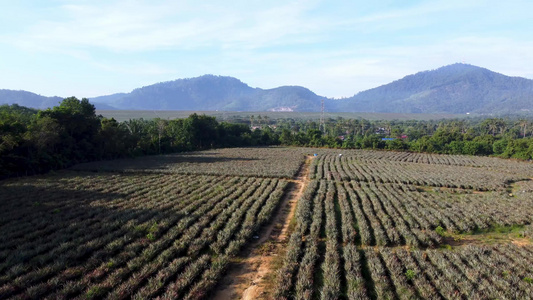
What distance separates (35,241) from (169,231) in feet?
19.3

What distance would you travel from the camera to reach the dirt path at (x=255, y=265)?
10.2 metres

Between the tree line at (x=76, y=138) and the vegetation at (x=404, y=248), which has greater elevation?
the tree line at (x=76, y=138)

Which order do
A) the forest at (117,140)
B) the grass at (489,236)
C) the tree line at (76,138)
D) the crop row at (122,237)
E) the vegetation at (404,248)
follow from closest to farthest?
1. the crop row at (122,237)
2. the vegetation at (404,248)
3. the grass at (489,236)
4. the tree line at (76,138)
5. the forest at (117,140)

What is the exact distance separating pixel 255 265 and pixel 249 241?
2.32 meters

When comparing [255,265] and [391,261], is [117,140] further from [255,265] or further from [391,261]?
[391,261]

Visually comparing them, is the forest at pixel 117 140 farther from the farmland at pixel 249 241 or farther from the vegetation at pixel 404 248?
the vegetation at pixel 404 248

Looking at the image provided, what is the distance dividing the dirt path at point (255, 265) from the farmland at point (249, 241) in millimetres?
330

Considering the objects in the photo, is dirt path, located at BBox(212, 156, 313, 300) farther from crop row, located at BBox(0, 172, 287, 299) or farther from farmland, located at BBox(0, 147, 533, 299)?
crop row, located at BBox(0, 172, 287, 299)

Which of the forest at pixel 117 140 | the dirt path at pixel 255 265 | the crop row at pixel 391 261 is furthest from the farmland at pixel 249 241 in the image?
the forest at pixel 117 140

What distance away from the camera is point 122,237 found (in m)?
13.5

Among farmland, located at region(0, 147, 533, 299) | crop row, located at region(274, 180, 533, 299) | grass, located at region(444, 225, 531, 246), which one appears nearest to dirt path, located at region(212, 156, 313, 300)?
farmland, located at region(0, 147, 533, 299)

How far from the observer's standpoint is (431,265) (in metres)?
11.7

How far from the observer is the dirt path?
33.4 ft

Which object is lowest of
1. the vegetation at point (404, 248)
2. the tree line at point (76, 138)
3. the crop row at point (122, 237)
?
the vegetation at point (404, 248)
